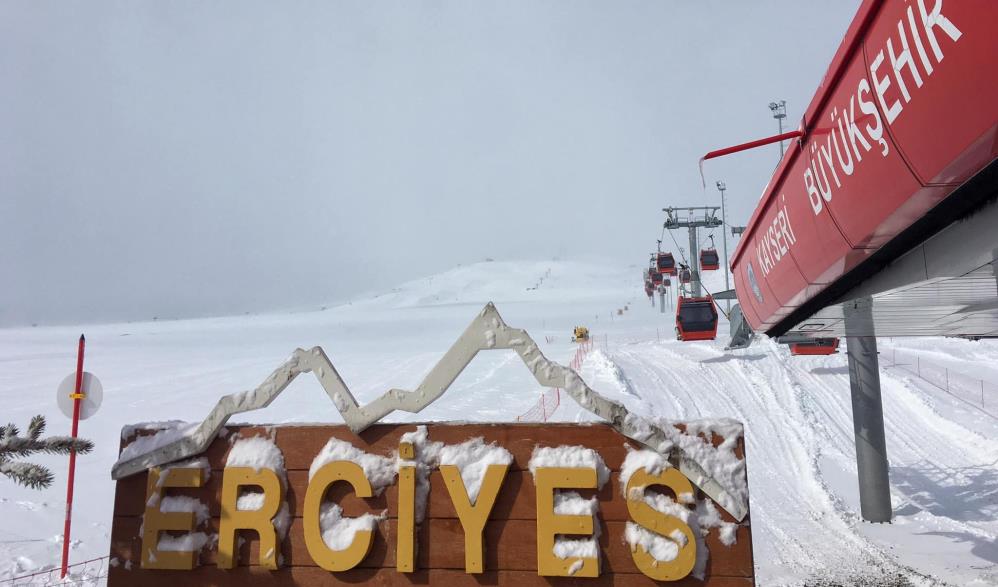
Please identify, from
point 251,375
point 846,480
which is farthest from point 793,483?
point 251,375

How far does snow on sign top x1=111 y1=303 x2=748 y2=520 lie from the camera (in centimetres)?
238

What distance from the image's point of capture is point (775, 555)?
8242 millimetres

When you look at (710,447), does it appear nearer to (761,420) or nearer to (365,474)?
(365,474)

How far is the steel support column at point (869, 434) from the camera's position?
32.5 ft

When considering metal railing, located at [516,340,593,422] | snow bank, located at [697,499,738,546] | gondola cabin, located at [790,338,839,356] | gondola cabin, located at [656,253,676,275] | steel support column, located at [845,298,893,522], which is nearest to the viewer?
snow bank, located at [697,499,738,546]

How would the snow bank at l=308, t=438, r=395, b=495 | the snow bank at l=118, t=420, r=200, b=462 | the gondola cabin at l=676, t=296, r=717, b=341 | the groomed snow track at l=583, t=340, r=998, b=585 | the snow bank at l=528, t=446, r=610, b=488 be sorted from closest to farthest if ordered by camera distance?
the snow bank at l=528, t=446, r=610, b=488
the snow bank at l=308, t=438, r=395, b=495
the snow bank at l=118, t=420, r=200, b=462
the groomed snow track at l=583, t=340, r=998, b=585
the gondola cabin at l=676, t=296, r=717, b=341

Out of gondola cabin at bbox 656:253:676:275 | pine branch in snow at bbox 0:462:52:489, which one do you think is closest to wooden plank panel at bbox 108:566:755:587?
pine branch in snow at bbox 0:462:52:489

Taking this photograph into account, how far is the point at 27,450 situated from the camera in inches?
98.6

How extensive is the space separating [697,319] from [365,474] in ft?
70.1

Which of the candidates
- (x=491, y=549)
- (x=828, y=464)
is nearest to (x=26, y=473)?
(x=491, y=549)

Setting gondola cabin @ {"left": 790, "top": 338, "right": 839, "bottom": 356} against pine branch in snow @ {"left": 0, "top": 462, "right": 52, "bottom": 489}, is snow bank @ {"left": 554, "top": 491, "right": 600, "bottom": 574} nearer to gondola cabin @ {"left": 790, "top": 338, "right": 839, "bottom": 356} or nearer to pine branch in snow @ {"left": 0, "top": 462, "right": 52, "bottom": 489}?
pine branch in snow @ {"left": 0, "top": 462, "right": 52, "bottom": 489}

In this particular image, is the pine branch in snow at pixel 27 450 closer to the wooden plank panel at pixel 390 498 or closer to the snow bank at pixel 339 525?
the wooden plank panel at pixel 390 498

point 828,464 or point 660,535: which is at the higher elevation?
point 660,535

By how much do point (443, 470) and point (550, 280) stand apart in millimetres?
151566
